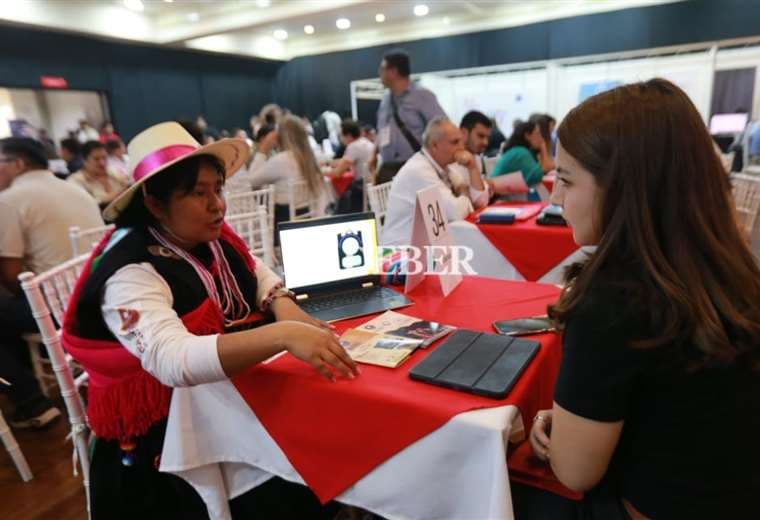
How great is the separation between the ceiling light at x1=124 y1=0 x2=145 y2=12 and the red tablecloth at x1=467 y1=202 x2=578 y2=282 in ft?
23.8

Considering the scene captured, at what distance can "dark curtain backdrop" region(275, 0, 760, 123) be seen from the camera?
259 inches

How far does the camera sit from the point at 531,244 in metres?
2.33

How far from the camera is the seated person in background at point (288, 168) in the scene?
3951 millimetres

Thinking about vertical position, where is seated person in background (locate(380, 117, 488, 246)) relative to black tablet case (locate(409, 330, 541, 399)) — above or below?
above

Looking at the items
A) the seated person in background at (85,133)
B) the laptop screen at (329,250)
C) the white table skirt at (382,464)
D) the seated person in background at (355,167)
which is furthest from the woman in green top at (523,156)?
the seated person in background at (85,133)

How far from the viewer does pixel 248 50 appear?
10.3 meters

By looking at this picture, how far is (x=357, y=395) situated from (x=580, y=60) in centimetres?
805

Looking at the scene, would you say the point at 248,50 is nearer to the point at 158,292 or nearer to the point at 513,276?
the point at 513,276

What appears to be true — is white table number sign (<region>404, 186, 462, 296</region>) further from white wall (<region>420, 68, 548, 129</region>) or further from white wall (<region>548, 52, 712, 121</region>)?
white wall (<region>420, 68, 548, 129</region>)

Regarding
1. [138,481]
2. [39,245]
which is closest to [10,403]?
[39,245]

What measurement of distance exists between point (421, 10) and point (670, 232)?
8266mm

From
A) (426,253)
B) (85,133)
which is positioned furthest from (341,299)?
(85,133)

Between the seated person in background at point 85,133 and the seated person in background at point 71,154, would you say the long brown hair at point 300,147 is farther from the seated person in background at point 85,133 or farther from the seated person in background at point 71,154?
the seated person in background at point 85,133

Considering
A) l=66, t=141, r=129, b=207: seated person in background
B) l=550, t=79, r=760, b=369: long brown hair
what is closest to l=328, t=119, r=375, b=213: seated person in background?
l=66, t=141, r=129, b=207: seated person in background
